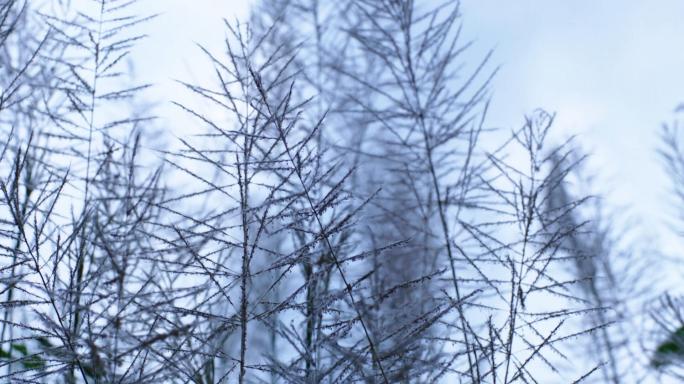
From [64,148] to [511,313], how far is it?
1.79 meters

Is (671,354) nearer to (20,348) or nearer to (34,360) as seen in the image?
(34,360)

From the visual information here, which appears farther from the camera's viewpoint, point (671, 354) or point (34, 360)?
point (671, 354)

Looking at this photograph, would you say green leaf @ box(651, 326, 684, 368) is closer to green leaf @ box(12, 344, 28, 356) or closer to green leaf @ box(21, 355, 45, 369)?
green leaf @ box(21, 355, 45, 369)

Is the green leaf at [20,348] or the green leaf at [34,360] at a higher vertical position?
the green leaf at [20,348]

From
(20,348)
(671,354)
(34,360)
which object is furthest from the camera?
(671,354)

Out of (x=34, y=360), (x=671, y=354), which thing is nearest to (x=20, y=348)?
(x=34, y=360)

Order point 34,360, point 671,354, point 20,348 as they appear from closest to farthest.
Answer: point 34,360 < point 20,348 < point 671,354

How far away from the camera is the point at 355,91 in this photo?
11.1 feet

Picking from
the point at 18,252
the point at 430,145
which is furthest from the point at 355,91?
the point at 18,252

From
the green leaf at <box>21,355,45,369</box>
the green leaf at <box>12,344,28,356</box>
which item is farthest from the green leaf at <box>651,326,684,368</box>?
the green leaf at <box>12,344,28,356</box>

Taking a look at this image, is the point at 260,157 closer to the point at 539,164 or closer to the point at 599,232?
the point at 539,164

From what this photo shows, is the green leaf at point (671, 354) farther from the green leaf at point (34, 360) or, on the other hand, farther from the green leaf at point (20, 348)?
the green leaf at point (20, 348)

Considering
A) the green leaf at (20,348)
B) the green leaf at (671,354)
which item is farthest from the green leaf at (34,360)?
the green leaf at (671,354)

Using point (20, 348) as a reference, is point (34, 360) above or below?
below
